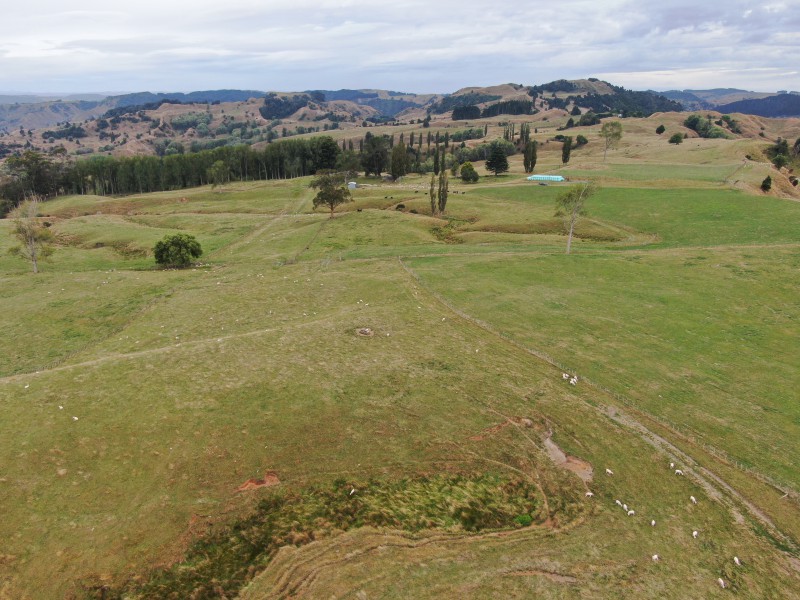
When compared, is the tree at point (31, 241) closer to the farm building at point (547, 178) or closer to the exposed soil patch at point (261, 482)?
the exposed soil patch at point (261, 482)

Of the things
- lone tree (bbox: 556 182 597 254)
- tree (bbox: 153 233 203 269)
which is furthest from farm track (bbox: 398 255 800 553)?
tree (bbox: 153 233 203 269)

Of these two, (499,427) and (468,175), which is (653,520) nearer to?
(499,427)

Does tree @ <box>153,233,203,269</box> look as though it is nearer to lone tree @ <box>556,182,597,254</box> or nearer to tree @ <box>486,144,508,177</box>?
lone tree @ <box>556,182,597,254</box>

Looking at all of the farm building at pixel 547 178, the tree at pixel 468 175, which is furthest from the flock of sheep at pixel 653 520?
the tree at pixel 468 175

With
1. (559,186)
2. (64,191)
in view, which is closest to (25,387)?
(559,186)

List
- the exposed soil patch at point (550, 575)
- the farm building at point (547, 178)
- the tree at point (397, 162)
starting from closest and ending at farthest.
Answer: the exposed soil patch at point (550, 575), the farm building at point (547, 178), the tree at point (397, 162)
